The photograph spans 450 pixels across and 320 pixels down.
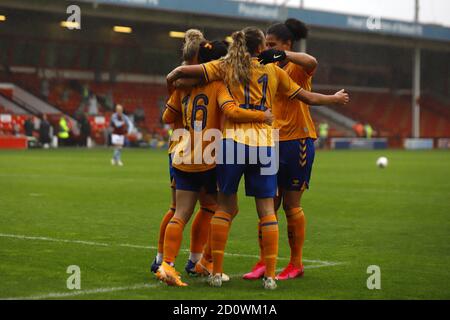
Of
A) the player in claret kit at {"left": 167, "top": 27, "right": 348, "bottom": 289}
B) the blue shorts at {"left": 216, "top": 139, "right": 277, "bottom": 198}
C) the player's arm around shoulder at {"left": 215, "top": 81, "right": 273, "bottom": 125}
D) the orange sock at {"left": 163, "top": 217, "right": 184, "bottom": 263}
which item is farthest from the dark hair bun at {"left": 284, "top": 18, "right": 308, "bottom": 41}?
the orange sock at {"left": 163, "top": 217, "right": 184, "bottom": 263}

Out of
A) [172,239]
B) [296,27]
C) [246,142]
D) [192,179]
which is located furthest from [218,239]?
[296,27]

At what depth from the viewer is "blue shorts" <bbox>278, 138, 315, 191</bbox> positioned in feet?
27.3

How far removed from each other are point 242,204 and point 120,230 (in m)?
4.28

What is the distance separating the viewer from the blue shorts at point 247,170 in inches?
296

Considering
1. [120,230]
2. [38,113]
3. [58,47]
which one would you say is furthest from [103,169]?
[58,47]

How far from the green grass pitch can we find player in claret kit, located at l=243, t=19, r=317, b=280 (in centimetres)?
44

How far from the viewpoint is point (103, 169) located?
2653cm

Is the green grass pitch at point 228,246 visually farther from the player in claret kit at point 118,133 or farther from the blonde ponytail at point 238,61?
the player in claret kit at point 118,133

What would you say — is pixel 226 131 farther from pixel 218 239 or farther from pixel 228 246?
pixel 228 246

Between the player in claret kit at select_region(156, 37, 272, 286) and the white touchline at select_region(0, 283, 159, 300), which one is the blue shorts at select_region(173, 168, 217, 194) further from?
the white touchline at select_region(0, 283, 159, 300)

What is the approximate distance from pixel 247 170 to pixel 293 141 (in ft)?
2.95

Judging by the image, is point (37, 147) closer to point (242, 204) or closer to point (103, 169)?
point (103, 169)

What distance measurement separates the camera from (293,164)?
8336 millimetres

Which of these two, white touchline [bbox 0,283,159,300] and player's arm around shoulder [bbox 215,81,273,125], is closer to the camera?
white touchline [bbox 0,283,159,300]
